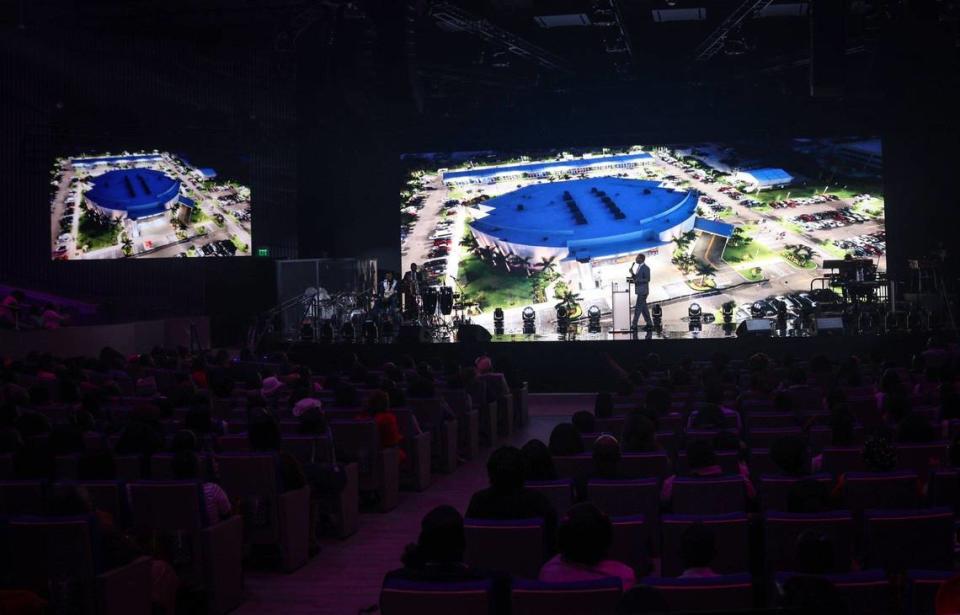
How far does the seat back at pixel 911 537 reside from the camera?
15.5ft

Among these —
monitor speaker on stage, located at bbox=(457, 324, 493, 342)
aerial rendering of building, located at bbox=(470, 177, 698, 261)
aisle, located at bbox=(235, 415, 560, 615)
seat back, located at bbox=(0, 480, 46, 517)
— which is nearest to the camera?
seat back, located at bbox=(0, 480, 46, 517)

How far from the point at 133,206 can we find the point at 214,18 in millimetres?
4644

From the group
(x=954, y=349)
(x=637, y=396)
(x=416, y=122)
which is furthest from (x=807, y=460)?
(x=416, y=122)

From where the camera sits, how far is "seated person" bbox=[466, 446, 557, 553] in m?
5.13

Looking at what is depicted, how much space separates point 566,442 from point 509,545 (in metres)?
2.02

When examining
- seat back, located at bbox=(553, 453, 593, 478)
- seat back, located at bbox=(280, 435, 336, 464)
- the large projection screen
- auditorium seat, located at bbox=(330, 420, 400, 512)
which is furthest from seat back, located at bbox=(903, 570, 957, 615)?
the large projection screen

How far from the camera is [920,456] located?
6543 mm

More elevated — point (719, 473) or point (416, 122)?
point (416, 122)

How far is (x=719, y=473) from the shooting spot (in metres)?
5.93

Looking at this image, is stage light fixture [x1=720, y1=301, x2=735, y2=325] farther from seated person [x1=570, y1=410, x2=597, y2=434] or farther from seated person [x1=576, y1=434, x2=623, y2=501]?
seated person [x1=576, y1=434, x2=623, y2=501]

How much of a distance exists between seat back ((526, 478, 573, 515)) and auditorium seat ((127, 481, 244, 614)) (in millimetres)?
1887

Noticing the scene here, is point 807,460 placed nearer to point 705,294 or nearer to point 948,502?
point 948,502

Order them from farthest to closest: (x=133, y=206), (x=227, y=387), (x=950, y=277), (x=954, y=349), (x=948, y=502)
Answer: (x=133, y=206) < (x=950, y=277) < (x=954, y=349) < (x=227, y=387) < (x=948, y=502)

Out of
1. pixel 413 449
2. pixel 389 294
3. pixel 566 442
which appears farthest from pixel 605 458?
pixel 389 294
